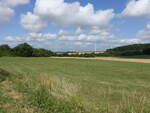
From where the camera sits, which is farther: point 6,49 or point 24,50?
point 6,49

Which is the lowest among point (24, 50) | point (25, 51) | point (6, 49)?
point (25, 51)

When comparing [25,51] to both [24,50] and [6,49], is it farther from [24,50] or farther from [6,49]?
[6,49]

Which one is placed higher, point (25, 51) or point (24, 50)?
point (24, 50)

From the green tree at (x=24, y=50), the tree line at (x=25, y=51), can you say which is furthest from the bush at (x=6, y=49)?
A: the green tree at (x=24, y=50)

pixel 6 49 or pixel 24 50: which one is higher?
pixel 6 49

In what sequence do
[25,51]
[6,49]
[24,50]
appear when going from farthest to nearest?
[6,49] < [24,50] < [25,51]

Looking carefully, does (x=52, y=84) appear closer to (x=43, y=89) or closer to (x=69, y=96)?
(x=43, y=89)

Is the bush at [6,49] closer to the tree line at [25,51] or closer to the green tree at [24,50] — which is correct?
the tree line at [25,51]

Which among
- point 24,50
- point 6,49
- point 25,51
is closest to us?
point 25,51

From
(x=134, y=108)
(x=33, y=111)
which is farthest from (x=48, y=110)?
(x=134, y=108)

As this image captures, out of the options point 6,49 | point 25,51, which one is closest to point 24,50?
point 25,51

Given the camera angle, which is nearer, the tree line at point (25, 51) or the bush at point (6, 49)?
the bush at point (6, 49)

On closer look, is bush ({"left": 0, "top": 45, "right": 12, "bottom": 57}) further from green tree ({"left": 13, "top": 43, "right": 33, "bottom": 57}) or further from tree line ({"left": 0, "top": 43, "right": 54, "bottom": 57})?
green tree ({"left": 13, "top": 43, "right": 33, "bottom": 57})

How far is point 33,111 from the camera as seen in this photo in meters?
5.52
